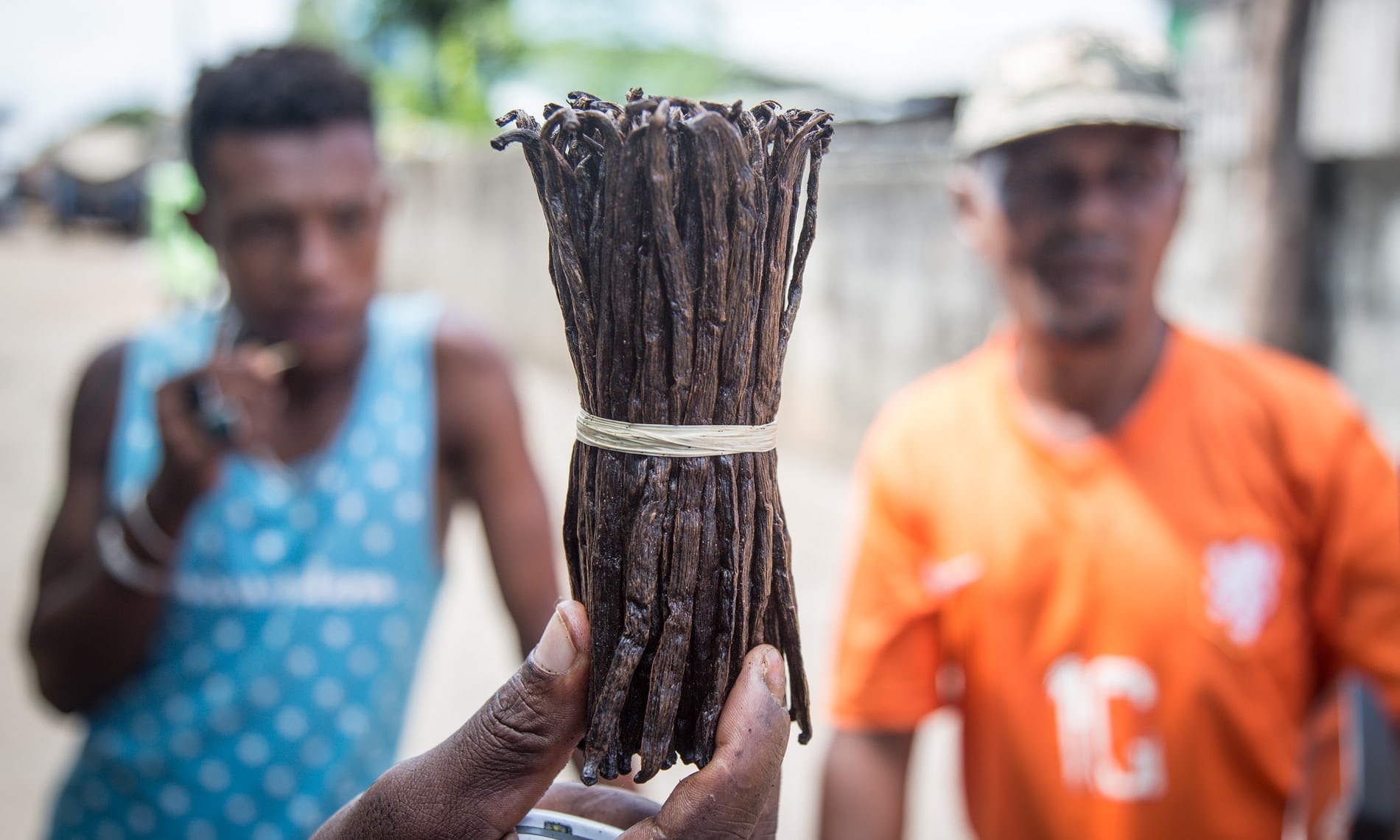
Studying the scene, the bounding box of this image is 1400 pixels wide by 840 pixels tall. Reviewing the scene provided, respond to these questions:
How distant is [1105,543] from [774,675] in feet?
4.95

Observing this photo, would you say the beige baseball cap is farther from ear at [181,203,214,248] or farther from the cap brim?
ear at [181,203,214,248]

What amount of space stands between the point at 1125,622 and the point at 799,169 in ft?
5.46

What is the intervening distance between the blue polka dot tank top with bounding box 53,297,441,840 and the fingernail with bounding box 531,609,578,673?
1.48 meters

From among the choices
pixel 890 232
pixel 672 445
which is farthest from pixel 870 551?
pixel 890 232

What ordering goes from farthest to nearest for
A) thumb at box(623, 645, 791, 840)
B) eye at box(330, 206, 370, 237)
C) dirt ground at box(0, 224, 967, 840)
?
1. dirt ground at box(0, 224, 967, 840)
2. eye at box(330, 206, 370, 237)
3. thumb at box(623, 645, 791, 840)

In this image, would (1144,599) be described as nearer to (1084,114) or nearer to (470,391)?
(1084,114)

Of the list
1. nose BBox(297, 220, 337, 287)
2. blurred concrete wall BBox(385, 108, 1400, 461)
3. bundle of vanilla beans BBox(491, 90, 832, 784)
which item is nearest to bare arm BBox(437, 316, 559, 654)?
nose BBox(297, 220, 337, 287)

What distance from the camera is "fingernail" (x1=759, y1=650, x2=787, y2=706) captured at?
121cm

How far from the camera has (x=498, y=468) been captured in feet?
8.69

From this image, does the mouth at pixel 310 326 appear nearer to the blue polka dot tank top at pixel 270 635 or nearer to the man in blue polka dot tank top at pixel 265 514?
the man in blue polka dot tank top at pixel 265 514

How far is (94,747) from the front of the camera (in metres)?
2.42

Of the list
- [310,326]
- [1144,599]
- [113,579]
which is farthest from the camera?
[310,326]

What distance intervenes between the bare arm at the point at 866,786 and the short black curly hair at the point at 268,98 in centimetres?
209

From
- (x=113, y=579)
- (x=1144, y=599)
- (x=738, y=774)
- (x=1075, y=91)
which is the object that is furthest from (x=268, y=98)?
(x=1144, y=599)
